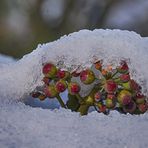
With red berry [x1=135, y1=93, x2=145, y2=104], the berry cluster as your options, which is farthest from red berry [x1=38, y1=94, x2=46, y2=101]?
red berry [x1=135, y1=93, x2=145, y2=104]

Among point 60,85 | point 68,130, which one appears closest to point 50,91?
point 60,85

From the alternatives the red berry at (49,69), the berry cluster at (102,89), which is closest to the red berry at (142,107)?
the berry cluster at (102,89)

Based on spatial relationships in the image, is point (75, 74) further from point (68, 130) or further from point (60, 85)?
point (68, 130)

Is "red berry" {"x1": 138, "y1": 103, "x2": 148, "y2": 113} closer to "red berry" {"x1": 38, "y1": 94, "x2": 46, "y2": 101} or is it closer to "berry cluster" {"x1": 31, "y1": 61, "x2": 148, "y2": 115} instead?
"berry cluster" {"x1": 31, "y1": 61, "x2": 148, "y2": 115}

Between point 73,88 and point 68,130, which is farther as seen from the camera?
point 73,88

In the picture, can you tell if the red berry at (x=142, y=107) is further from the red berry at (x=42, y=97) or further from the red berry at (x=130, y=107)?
the red berry at (x=42, y=97)

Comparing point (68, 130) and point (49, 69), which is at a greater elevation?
point (49, 69)

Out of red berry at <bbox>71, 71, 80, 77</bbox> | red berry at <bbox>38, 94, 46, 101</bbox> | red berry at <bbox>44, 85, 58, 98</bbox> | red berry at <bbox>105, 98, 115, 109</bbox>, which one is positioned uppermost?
red berry at <bbox>71, 71, 80, 77</bbox>
